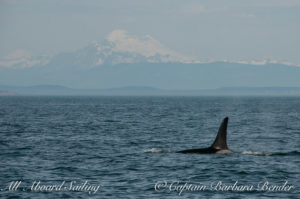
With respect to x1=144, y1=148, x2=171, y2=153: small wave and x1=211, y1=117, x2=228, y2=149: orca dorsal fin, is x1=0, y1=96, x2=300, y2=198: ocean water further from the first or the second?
x1=211, y1=117, x2=228, y2=149: orca dorsal fin

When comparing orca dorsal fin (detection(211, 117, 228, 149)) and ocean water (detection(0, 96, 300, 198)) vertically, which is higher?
orca dorsal fin (detection(211, 117, 228, 149))

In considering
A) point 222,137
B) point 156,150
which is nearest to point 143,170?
point 222,137

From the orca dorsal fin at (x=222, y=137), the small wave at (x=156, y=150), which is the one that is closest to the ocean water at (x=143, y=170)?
the small wave at (x=156, y=150)

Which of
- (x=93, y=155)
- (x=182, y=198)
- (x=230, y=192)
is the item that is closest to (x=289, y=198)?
(x=230, y=192)

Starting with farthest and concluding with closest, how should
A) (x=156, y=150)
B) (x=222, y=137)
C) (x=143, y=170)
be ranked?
(x=156, y=150)
(x=222, y=137)
(x=143, y=170)

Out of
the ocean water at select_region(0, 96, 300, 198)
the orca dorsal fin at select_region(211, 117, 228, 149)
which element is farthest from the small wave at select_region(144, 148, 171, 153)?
the orca dorsal fin at select_region(211, 117, 228, 149)

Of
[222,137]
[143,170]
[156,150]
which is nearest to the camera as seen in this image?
[143,170]

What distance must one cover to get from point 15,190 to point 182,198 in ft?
19.3

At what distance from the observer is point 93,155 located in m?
29.5

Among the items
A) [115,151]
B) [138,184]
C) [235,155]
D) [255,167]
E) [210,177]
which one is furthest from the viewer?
[115,151]

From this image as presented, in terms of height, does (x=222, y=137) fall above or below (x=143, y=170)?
above

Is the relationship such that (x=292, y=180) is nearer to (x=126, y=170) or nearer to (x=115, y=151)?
(x=126, y=170)

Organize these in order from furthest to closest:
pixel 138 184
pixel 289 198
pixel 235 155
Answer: pixel 235 155 < pixel 138 184 < pixel 289 198

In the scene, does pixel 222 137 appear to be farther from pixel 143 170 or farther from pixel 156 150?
pixel 143 170
